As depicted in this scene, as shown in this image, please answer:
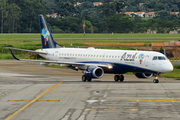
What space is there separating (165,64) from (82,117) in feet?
66.8

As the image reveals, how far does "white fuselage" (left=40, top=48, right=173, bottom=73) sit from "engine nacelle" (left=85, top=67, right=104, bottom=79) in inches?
71.0

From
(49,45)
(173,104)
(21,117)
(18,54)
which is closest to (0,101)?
(21,117)

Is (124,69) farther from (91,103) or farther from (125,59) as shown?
(91,103)

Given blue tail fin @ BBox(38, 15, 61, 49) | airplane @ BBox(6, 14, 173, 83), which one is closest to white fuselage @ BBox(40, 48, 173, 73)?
airplane @ BBox(6, 14, 173, 83)

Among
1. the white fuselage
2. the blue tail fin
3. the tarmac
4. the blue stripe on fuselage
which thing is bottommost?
the tarmac

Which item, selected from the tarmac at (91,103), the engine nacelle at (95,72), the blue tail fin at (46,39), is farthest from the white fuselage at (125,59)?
the tarmac at (91,103)

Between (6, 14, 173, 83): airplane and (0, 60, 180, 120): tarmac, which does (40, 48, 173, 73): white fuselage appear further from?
(0, 60, 180, 120): tarmac

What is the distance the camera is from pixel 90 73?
42625mm

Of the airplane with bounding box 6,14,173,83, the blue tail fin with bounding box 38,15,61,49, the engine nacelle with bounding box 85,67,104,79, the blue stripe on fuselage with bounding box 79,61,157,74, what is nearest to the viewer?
the airplane with bounding box 6,14,173,83

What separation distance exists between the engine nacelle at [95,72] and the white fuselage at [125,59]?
1803 mm

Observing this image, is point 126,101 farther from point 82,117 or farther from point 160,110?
point 82,117

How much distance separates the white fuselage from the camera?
39938mm

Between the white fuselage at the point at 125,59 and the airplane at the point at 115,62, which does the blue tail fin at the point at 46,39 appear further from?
the white fuselage at the point at 125,59

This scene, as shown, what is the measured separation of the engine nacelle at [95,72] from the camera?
42.5 m
